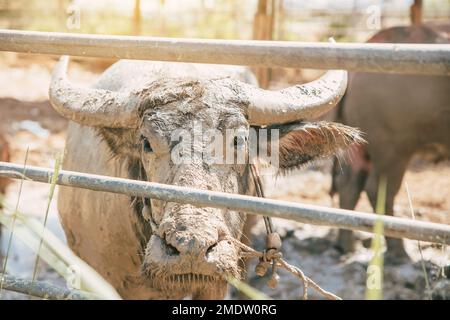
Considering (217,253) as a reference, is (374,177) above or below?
above

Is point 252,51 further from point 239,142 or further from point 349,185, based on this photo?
point 349,185

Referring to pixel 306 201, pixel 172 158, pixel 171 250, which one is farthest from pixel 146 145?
pixel 306 201

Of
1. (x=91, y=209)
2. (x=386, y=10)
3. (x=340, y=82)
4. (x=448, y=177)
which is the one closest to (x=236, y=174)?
(x=340, y=82)

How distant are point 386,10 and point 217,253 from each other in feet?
35.3

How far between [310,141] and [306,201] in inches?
149

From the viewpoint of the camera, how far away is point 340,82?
3109 millimetres

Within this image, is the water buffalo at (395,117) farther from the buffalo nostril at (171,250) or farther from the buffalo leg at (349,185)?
the buffalo nostril at (171,250)

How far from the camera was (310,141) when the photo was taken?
2900 mm

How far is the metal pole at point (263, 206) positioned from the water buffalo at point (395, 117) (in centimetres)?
410

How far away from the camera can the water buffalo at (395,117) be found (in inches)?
217

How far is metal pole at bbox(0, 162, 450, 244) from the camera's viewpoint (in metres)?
1.54

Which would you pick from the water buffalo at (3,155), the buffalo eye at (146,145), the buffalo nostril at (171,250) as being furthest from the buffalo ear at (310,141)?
the water buffalo at (3,155)
